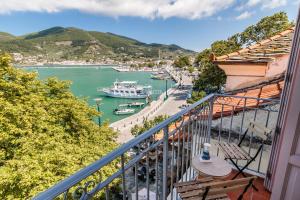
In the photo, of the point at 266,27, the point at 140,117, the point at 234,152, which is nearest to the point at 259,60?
the point at 234,152

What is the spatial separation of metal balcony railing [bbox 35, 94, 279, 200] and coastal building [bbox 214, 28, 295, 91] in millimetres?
1177

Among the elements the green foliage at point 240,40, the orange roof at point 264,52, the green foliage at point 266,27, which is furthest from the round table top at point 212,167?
the green foliage at point 266,27

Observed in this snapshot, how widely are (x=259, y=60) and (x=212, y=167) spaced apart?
12.9 feet

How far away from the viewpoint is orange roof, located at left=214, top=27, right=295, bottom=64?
520cm

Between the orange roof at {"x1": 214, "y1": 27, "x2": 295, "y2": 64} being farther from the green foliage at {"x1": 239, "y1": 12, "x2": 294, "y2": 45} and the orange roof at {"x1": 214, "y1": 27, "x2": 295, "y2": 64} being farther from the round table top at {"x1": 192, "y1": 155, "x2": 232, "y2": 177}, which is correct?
the green foliage at {"x1": 239, "y1": 12, "x2": 294, "y2": 45}

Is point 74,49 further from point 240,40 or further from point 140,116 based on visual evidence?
point 240,40

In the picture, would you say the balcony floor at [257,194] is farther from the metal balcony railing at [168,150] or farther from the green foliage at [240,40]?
the green foliage at [240,40]

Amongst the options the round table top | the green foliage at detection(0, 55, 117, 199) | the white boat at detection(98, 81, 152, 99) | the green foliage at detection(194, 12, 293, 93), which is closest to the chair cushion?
the round table top

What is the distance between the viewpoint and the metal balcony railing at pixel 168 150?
1.03 m

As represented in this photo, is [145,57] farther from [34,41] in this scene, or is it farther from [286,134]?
[286,134]

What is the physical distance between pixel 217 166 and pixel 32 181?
6077 millimetres

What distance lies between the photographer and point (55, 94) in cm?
1197

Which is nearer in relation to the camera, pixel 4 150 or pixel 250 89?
pixel 250 89

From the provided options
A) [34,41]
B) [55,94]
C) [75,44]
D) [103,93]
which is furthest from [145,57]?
[55,94]
